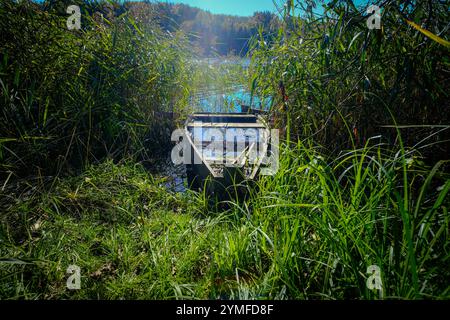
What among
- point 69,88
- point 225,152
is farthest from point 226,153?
point 69,88

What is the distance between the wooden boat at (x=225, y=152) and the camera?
96.7 inches

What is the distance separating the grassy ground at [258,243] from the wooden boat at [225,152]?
0.41m

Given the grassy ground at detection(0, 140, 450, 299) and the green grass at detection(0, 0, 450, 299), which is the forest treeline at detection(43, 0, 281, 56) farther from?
the grassy ground at detection(0, 140, 450, 299)

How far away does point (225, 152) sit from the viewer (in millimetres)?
3705

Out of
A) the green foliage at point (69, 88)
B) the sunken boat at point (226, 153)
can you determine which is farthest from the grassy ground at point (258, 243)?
the green foliage at point (69, 88)

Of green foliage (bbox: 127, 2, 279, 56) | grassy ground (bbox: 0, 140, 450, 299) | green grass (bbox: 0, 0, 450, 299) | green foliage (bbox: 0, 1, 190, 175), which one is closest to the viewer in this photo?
grassy ground (bbox: 0, 140, 450, 299)

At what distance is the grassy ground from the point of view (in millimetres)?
1127

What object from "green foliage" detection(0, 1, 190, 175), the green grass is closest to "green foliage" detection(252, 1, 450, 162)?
the green grass

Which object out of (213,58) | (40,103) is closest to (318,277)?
(40,103)

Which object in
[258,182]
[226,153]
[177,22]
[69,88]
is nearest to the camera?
[258,182]

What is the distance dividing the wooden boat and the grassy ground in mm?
411

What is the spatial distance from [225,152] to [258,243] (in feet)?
7.12

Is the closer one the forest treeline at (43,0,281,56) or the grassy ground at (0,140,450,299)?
the grassy ground at (0,140,450,299)

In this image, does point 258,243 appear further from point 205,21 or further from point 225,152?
point 205,21
